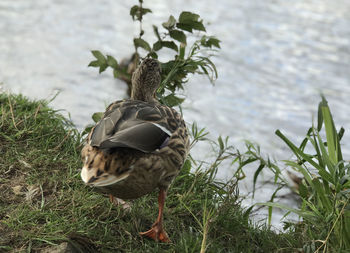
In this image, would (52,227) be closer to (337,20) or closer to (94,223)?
(94,223)

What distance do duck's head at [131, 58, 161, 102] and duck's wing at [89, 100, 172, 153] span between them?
555mm

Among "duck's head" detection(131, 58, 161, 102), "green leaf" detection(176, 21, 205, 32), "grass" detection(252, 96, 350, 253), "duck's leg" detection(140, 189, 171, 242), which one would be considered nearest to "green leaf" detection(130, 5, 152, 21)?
"green leaf" detection(176, 21, 205, 32)

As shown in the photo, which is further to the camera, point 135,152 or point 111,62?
point 111,62

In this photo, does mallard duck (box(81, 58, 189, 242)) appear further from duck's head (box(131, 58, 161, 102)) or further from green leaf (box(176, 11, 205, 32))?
green leaf (box(176, 11, 205, 32))

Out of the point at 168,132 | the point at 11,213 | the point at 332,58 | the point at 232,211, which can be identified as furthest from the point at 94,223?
the point at 332,58

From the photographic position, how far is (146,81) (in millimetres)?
3924

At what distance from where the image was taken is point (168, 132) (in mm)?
3168

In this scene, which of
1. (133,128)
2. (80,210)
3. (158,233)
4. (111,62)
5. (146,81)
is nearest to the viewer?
(133,128)

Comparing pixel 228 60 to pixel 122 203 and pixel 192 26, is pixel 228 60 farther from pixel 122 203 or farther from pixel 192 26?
pixel 122 203

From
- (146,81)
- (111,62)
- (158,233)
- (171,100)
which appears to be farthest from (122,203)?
(111,62)

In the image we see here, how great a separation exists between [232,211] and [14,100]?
2272mm

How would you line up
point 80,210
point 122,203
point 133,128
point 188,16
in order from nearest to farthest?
1. point 133,128
2. point 80,210
3. point 122,203
4. point 188,16

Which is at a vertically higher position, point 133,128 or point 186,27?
point 186,27

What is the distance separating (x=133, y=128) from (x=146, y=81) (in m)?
1.06
